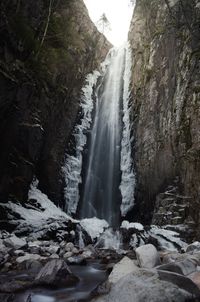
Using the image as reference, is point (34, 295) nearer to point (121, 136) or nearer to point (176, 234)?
point (176, 234)

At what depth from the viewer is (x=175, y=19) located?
1847cm

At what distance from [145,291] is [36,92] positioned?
13.8 m

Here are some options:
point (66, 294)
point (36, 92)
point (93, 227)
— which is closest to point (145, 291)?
point (66, 294)

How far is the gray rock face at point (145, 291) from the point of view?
12.1ft

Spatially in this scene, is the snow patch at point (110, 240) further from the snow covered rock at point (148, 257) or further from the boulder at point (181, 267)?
the boulder at point (181, 267)

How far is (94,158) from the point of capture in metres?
21.4

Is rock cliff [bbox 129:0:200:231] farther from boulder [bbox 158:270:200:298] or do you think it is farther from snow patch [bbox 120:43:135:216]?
boulder [bbox 158:270:200:298]

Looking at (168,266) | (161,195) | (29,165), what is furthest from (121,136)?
(168,266)

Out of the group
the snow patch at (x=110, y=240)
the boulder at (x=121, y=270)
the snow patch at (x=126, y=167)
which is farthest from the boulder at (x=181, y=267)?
the snow patch at (x=126, y=167)

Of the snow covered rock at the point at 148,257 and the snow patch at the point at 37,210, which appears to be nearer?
the snow covered rock at the point at 148,257

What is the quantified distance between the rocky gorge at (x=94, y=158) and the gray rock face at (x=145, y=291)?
0.01 meters

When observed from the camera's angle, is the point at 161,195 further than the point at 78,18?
No

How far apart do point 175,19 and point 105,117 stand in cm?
864

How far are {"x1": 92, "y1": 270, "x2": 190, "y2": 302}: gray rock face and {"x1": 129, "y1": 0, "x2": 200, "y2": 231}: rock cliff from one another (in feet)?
33.6
